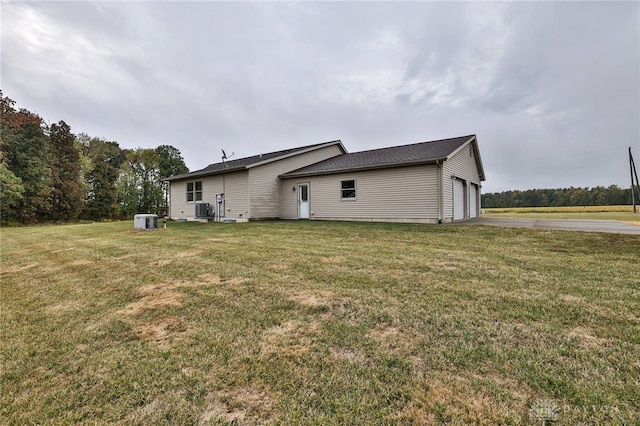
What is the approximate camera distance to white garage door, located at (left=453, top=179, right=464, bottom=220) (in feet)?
40.6

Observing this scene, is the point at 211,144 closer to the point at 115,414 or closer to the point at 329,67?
the point at 329,67

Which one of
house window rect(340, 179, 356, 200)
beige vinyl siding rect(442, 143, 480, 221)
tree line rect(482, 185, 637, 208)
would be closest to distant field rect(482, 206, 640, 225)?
beige vinyl siding rect(442, 143, 480, 221)

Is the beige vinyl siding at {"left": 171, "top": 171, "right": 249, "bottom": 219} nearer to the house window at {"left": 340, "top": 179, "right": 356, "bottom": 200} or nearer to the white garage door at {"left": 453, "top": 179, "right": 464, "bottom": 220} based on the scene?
the house window at {"left": 340, "top": 179, "right": 356, "bottom": 200}

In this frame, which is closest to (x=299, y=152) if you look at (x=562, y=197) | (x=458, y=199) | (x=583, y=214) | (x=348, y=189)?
(x=348, y=189)

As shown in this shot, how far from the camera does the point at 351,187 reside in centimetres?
1295

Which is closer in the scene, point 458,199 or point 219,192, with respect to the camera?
point 458,199

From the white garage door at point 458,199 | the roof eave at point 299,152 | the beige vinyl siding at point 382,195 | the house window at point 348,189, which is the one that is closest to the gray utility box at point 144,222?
the roof eave at point 299,152

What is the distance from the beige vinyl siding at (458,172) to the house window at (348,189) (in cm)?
382

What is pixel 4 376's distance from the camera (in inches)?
75.2

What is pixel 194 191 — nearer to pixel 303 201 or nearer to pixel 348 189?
pixel 303 201

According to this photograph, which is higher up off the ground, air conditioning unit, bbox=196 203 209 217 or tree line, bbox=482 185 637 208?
tree line, bbox=482 185 637 208

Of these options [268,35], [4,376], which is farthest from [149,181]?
[4,376]

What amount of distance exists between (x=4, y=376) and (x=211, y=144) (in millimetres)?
29056

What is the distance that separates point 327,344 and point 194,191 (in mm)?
16708
